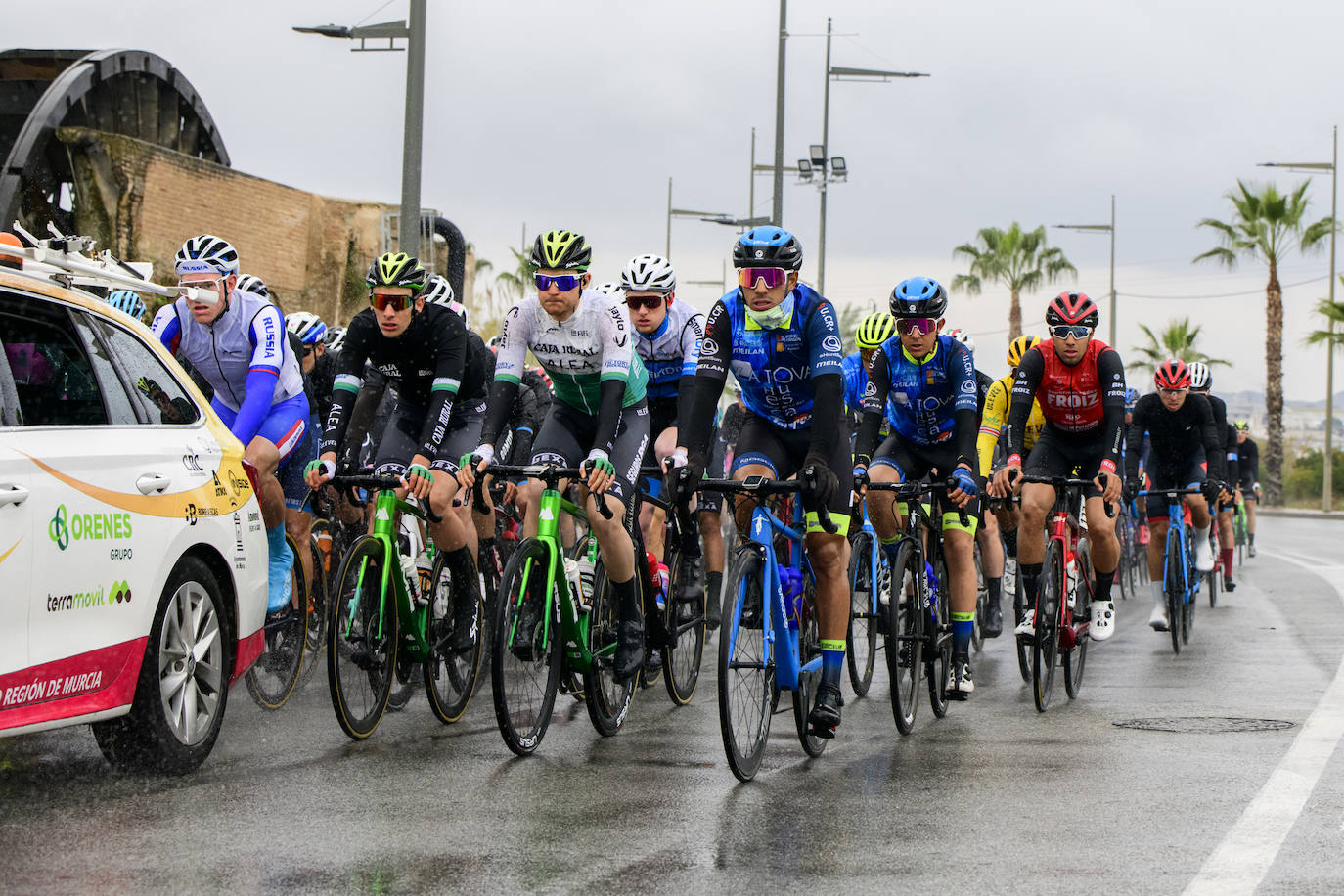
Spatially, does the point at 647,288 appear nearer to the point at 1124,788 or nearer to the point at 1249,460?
the point at 1124,788

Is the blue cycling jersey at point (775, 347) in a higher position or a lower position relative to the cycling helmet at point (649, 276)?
lower

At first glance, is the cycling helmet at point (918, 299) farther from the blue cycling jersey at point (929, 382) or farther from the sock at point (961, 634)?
the sock at point (961, 634)

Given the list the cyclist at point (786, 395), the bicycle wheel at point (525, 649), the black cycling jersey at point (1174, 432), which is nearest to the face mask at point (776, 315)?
the cyclist at point (786, 395)

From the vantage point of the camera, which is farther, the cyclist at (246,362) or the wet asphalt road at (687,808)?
the cyclist at (246,362)

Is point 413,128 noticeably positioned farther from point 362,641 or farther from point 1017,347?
point 362,641

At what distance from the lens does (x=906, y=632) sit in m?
8.57

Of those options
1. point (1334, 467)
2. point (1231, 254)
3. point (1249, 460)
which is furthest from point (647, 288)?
point (1334, 467)

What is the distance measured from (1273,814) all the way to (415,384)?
4734 millimetres

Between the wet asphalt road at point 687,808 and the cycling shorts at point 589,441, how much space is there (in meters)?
1.22

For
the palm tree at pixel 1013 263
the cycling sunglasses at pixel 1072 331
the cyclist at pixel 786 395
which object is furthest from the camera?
the palm tree at pixel 1013 263

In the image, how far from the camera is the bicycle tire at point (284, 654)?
28.0ft

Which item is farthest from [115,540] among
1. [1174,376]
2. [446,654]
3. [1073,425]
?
[1174,376]

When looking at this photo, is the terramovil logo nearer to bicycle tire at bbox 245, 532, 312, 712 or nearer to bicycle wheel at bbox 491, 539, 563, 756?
bicycle wheel at bbox 491, 539, 563, 756

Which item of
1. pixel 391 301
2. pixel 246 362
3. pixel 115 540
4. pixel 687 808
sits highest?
pixel 391 301
